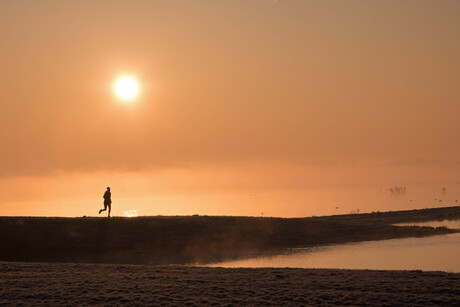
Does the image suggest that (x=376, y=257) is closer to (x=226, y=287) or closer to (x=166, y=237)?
(x=166, y=237)

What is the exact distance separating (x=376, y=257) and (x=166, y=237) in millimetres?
16055

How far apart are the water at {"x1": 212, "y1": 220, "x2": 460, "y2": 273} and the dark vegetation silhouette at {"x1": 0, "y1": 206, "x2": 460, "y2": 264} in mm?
2589

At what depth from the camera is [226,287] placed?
23.1 metres

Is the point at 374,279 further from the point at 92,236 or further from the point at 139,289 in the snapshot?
the point at 92,236

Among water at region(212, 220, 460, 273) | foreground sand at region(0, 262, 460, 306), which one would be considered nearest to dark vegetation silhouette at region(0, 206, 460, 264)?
water at region(212, 220, 460, 273)

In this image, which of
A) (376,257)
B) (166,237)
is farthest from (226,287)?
(166,237)

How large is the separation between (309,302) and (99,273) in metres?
10.3

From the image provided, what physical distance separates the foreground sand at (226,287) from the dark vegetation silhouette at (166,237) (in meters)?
12.5

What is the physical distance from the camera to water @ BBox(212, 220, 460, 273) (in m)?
34.7

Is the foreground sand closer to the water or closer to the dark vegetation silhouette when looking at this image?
the water

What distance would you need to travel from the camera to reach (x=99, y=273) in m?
26.7

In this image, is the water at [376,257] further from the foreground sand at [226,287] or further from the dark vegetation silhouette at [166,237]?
the foreground sand at [226,287]

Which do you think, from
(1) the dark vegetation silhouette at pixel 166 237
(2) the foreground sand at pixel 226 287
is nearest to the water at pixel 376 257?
(1) the dark vegetation silhouette at pixel 166 237

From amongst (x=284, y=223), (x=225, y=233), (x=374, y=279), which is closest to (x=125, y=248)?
(x=225, y=233)
